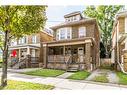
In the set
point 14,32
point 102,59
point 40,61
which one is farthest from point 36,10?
point 102,59

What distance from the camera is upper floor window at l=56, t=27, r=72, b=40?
17.6 m

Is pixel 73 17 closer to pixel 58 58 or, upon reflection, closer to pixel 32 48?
pixel 58 58

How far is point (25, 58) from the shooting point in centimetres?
1792

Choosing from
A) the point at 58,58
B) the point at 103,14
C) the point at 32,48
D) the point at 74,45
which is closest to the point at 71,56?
the point at 58,58

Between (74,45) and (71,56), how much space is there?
4.96 feet

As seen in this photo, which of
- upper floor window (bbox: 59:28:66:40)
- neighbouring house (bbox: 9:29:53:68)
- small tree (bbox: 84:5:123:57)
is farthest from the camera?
neighbouring house (bbox: 9:29:53:68)

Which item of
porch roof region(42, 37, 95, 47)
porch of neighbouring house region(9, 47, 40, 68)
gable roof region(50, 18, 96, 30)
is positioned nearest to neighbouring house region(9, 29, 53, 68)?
porch of neighbouring house region(9, 47, 40, 68)

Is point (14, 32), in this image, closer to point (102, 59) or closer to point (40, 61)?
point (40, 61)

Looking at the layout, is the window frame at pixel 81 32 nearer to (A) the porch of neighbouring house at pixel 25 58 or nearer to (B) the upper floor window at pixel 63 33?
(B) the upper floor window at pixel 63 33

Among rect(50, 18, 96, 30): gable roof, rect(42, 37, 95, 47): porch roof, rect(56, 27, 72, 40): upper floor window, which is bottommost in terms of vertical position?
rect(42, 37, 95, 47): porch roof

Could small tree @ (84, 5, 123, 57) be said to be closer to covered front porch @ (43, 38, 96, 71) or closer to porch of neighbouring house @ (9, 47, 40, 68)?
covered front porch @ (43, 38, 96, 71)

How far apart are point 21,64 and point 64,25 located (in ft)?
17.3
